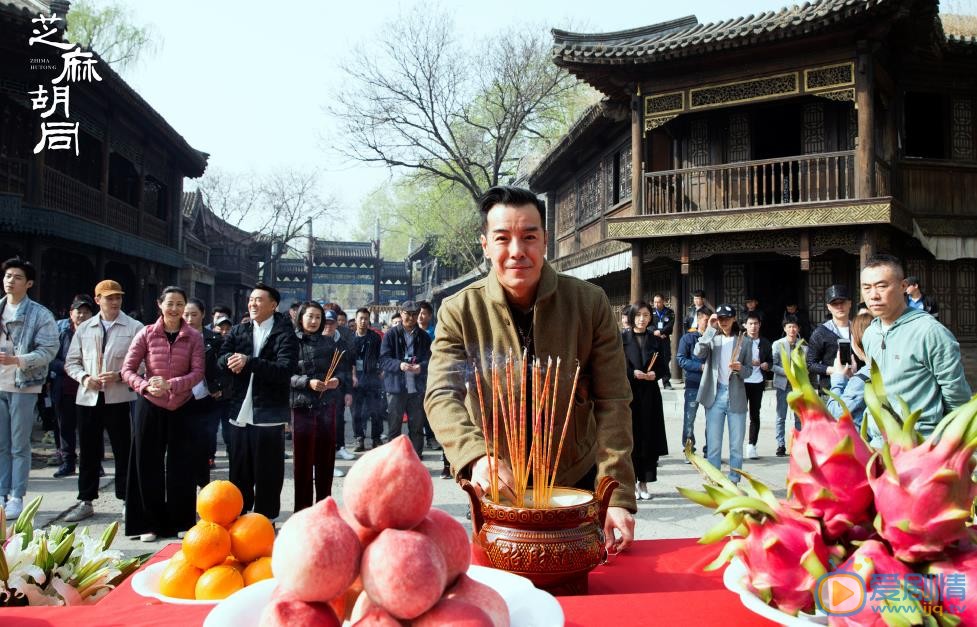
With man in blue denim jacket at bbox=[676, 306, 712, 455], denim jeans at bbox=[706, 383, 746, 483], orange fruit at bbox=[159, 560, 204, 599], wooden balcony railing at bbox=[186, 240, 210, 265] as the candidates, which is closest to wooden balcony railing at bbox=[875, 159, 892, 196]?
man in blue denim jacket at bbox=[676, 306, 712, 455]

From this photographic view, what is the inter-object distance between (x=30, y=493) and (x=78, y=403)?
1288 mm

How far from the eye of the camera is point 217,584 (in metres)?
1.48

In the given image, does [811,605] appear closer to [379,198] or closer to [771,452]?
[771,452]

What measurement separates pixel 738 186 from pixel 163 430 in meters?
10.3

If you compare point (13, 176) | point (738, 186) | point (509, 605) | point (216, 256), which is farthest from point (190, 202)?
point (509, 605)

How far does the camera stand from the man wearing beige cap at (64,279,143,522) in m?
5.09

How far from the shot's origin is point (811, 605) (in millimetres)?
1008

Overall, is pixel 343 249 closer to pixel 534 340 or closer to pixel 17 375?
pixel 17 375

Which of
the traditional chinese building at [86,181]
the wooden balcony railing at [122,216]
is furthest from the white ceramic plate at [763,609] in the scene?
the wooden balcony railing at [122,216]

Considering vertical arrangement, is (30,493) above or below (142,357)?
below

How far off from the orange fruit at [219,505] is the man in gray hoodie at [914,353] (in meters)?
3.15

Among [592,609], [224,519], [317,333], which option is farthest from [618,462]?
[317,333]

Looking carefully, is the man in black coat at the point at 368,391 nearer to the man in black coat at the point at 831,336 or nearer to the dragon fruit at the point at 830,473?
the man in black coat at the point at 831,336

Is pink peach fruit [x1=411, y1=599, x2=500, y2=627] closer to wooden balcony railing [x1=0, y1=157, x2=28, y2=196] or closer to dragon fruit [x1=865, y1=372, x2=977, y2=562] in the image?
dragon fruit [x1=865, y1=372, x2=977, y2=562]
